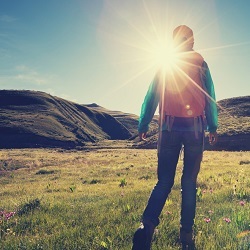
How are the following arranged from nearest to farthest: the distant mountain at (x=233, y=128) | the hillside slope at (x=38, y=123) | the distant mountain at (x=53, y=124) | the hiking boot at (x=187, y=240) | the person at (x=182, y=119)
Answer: the hiking boot at (x=187, y=240) < the person at (x=182, y=119) < the distant mountain at (x=233, y=128) < the distant mountain at (x=53, y=124) < the hillside slope at (x=38, y=123)

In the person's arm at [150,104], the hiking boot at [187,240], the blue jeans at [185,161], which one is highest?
the person's arm at [150,104]

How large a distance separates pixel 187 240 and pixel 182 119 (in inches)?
63.0

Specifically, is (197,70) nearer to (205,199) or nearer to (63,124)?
(205,199)

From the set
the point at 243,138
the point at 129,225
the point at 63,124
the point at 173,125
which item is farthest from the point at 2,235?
the point at 63,124

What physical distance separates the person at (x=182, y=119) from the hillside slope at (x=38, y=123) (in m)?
126

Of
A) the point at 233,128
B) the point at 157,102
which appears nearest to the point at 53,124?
the point at 233,128

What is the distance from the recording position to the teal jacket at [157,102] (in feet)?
15.8

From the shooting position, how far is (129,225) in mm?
4984

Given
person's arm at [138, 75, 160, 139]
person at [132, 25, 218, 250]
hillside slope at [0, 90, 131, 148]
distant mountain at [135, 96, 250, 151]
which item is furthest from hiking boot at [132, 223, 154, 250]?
hillside slope at [0, 90, 131, 148]

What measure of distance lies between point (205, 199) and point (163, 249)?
3.13m

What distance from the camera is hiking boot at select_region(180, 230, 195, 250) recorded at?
4.00 m

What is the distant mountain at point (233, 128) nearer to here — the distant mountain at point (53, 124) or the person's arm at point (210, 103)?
the distant mountain at point (53, 124)

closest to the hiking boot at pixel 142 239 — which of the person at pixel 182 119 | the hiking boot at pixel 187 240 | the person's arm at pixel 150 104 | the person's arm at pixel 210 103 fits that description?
the person at pixel 182 119

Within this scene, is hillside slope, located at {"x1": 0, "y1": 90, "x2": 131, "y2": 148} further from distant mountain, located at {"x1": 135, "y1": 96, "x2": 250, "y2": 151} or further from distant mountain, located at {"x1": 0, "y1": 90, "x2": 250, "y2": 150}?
distant mountain, located at {"x1": 135, "y1": 96, "x2": 250, "y2": 151}
